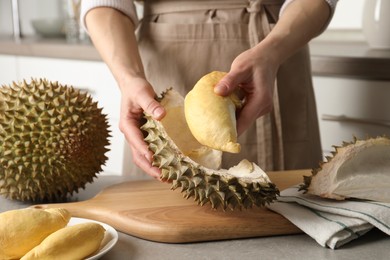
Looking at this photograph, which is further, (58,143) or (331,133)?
(331,133)

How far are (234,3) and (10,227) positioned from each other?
688mm

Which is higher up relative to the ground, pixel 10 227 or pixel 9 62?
pixel 9 62

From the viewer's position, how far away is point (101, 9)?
117 centimetres

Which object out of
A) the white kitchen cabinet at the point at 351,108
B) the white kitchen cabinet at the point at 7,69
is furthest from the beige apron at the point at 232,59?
the white kitchen cabinet at the point at 7,69

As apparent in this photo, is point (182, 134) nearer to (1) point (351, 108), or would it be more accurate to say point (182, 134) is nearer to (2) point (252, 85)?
(2) point (252, 85)

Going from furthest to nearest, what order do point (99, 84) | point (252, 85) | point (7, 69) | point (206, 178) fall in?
point (7, 69), point (99, 84), point (252, 85), point (206, 178)

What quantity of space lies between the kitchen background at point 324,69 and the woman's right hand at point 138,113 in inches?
14.2

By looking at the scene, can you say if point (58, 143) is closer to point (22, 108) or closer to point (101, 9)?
point (22, 108)

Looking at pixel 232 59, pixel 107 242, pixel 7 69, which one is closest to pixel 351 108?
pixel 232 59

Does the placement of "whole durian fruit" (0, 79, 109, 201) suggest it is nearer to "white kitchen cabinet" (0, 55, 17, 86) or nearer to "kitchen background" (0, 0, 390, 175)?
"kitchen background" (0, 0, 390, 175)

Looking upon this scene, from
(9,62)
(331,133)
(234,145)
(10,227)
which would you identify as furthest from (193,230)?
(9,62)

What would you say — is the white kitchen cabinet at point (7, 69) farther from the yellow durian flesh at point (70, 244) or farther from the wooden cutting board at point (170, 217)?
the yellow durian flesh at point (70, 244)

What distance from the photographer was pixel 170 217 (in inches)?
33.4

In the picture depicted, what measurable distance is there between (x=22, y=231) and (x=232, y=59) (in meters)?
0.64
